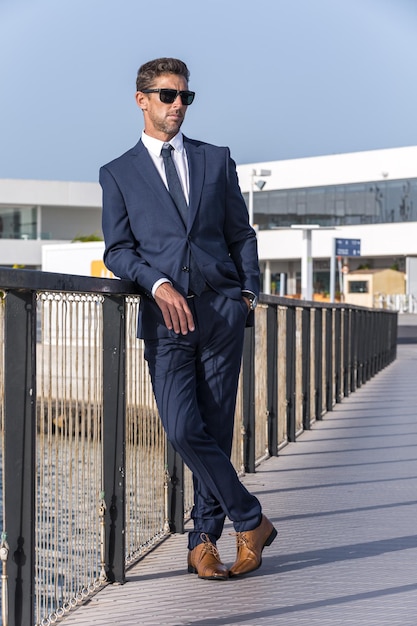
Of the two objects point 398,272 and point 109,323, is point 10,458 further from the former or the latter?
point 398,272

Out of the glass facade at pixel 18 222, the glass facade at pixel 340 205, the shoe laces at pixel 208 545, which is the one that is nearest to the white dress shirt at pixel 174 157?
the shoe laces at pixel 208 545

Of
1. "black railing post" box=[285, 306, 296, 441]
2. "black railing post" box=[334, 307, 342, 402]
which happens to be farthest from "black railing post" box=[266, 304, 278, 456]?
"black railing post" box=[334, 307, 342, 402]

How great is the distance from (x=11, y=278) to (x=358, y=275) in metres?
65.6

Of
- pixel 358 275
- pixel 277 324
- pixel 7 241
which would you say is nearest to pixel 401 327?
pixel 358 275

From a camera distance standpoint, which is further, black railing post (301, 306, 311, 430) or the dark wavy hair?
black railing post (301, 306, 311, 430)

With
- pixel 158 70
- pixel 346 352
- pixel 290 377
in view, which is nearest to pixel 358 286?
pixel 346 352

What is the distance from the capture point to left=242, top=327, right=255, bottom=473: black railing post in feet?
26.1

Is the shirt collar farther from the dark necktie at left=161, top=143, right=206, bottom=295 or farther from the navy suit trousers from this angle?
the navy suit trousers

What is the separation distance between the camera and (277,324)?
949 centimetres

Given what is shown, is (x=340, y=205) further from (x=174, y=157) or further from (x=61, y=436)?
(x=61, y=436)

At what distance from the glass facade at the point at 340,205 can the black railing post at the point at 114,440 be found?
66.6 metres

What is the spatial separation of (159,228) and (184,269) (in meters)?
0.19

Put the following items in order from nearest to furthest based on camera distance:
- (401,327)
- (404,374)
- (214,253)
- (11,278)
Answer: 1. (11,278)
2. (214,253)
3. (404,374)
4. (401,327)

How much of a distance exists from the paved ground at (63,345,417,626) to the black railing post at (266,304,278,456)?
0.28 meters
